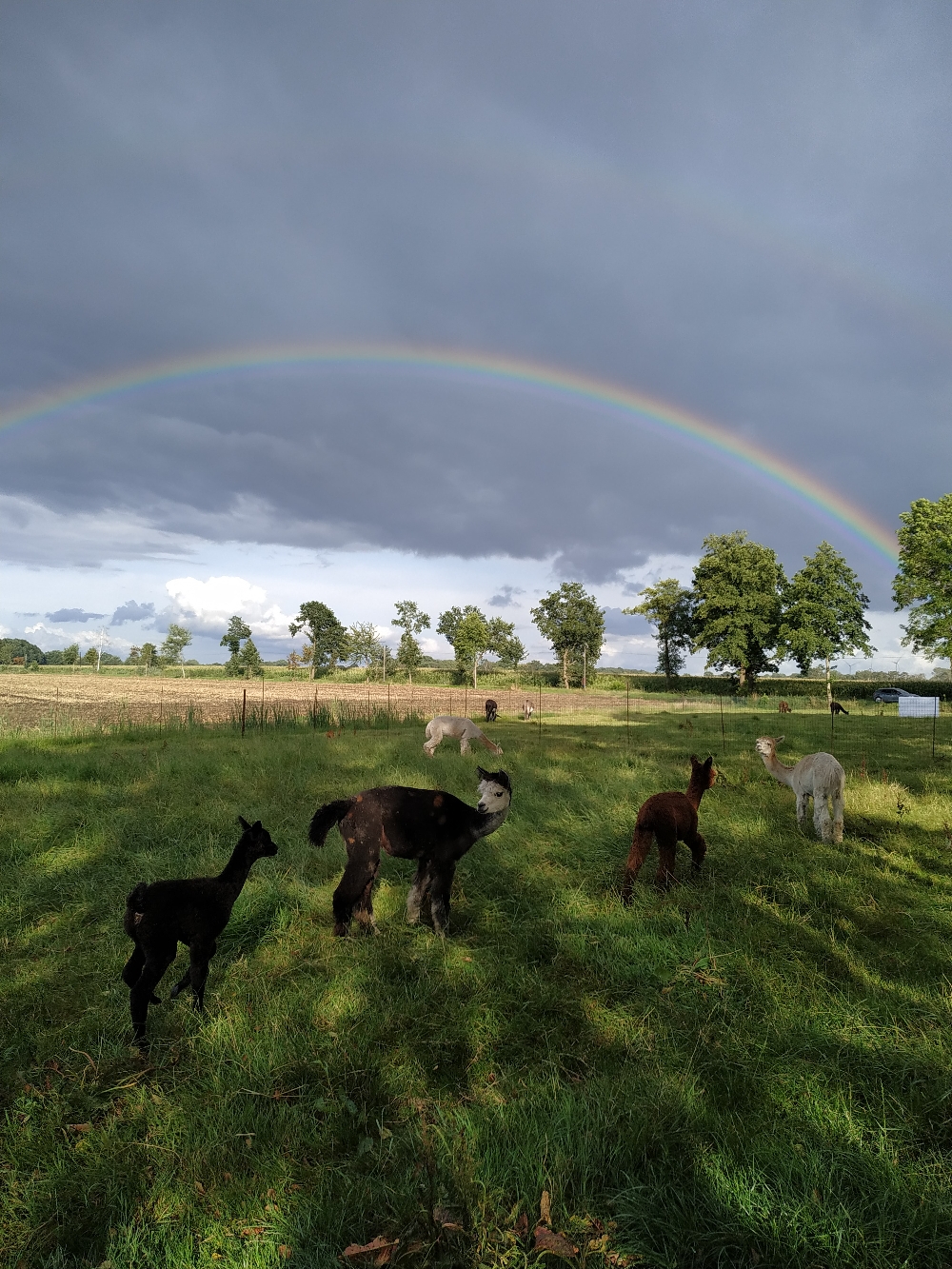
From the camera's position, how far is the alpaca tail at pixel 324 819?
5145 mm

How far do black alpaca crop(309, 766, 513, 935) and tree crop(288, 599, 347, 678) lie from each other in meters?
93.8

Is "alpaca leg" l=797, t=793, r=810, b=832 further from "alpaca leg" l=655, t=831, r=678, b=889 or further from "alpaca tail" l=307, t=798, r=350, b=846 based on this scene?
"alpaca tail" l=307, t=798, r=350, b=846

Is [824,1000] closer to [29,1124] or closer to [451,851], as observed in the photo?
[451,851]

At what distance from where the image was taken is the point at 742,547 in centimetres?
6284

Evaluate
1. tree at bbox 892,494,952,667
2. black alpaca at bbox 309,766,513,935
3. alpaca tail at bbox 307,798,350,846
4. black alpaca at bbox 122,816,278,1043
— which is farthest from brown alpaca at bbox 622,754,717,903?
tree at bbox 892,494,952,667

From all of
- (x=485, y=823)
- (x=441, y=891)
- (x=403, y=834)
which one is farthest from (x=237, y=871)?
(x=485, y=823)

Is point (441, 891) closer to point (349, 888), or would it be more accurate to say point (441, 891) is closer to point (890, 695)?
point (349, 888)

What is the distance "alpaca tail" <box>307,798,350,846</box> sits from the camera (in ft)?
16.9

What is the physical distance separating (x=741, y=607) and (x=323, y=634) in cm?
6951

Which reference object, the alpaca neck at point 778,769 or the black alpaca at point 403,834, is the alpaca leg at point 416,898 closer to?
the black alpaca at point 403,834

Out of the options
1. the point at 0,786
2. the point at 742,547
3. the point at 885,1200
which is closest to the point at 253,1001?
the point at 885,1200

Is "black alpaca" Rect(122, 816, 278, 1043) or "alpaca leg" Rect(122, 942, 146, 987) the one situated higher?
"black alpaca" Rect(122, 816, 278, 1043)

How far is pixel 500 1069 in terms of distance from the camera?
3879mm

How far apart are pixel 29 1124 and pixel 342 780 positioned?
7.69 metres
